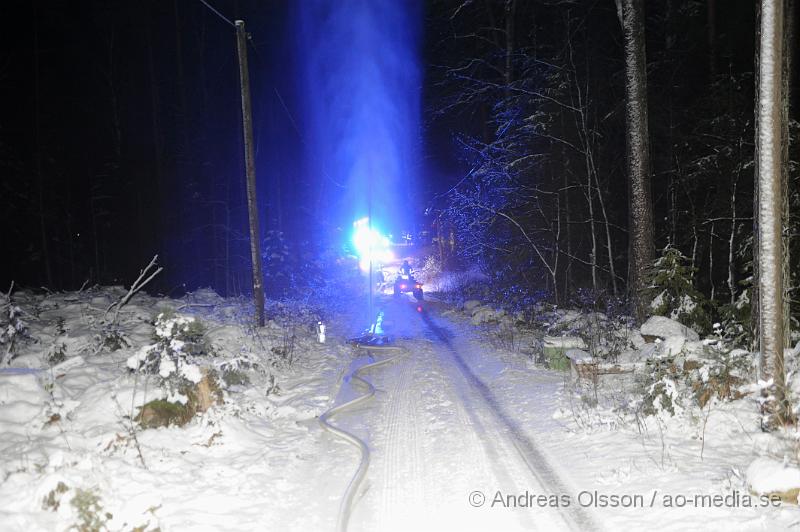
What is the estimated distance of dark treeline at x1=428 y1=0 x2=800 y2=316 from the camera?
44.1 ft

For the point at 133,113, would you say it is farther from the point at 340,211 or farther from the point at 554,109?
the point at 340,211

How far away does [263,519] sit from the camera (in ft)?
15.0

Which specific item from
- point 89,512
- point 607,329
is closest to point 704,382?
point 607,329

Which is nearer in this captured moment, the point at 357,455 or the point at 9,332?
the point at 357,455

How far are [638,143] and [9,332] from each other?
12.6m

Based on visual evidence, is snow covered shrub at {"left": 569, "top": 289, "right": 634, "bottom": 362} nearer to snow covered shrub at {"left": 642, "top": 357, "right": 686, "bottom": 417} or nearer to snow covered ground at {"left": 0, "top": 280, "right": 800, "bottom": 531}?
snow covered ground at {"left": 0, "top": 280, "right": 800, "bottom": 531}

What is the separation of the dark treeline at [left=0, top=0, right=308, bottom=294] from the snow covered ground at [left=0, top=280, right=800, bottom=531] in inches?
767

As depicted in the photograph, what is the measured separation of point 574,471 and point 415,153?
3865cm

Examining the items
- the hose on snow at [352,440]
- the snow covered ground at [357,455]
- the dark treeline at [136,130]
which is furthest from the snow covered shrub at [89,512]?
the dark treeline at [136,130]

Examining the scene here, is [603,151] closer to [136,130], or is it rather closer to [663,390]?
[663,390]

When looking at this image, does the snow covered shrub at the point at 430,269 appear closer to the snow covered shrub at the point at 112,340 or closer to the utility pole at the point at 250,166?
the utility pole at the point at 250,166

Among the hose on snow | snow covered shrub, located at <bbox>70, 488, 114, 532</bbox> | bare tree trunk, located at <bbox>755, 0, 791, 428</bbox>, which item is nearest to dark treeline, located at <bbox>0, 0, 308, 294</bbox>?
the hose on snow

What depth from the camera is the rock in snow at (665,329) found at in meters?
8.52

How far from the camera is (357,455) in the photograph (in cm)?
607
